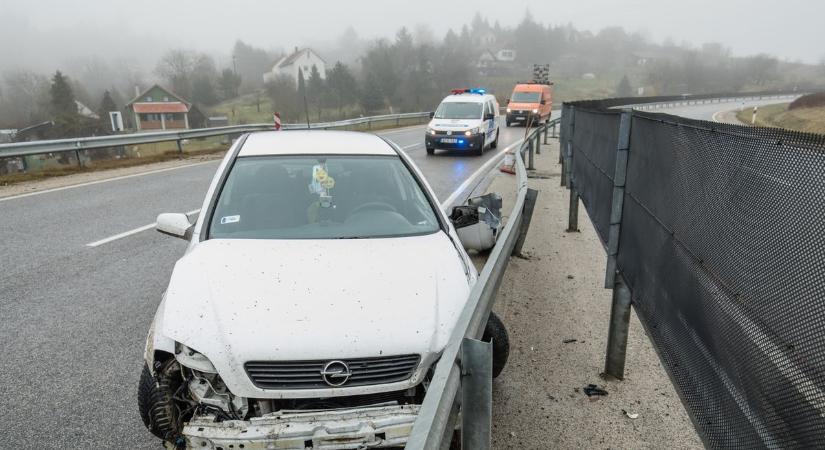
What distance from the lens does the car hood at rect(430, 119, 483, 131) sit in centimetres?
1692

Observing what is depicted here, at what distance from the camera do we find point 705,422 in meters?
2.30

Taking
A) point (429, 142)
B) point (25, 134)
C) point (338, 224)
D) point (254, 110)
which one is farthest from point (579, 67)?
point (338, 224)

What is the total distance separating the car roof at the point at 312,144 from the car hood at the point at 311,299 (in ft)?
3.71

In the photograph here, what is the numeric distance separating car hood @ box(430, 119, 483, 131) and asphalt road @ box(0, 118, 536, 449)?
9.50m

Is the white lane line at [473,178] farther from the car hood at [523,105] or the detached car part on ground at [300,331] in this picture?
the car hood at [523,105]

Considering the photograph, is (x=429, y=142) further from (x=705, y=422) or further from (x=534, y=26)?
(x=534, y=26)

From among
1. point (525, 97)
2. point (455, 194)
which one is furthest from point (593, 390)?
point (525, 97)

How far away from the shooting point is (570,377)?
11.9 feet

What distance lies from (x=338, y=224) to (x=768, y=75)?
5320 inches

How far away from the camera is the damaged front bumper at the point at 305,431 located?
219 cm

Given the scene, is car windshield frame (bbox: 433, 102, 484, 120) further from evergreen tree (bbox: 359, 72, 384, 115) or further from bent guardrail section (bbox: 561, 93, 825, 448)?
evergreen tree (bbox: 359, 72, 384, 115)

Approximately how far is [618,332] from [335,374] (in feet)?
6.80

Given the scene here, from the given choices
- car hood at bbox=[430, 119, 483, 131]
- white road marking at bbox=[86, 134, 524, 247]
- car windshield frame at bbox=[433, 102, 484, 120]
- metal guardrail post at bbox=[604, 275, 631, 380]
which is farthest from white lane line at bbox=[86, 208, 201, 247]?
car windshield frame at bbox=[433, 102, 484, 120]

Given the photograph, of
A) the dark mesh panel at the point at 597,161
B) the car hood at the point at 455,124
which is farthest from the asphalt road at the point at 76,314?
the car hood at the point at 455,124
